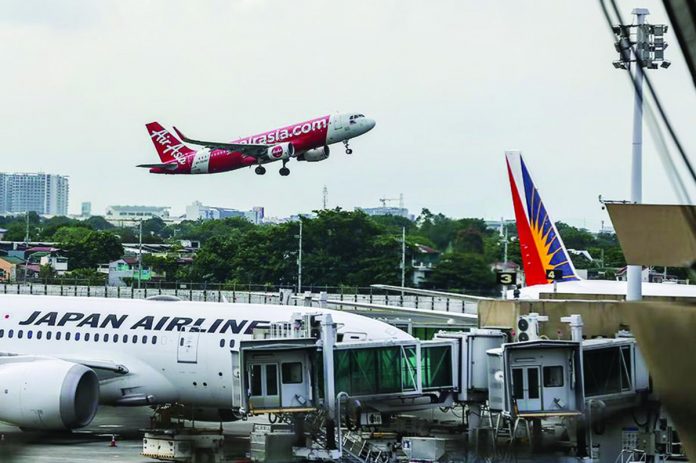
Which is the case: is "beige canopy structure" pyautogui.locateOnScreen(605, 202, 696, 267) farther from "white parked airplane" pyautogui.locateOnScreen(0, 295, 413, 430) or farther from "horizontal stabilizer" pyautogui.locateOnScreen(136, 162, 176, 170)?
"horizontal stabilizer" pyautogui.locateOnScreen(136, 162, 176, 170)

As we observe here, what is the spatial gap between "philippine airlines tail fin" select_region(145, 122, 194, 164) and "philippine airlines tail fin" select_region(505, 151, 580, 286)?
192 ft

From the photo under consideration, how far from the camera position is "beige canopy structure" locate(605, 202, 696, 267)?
7849 millimetres

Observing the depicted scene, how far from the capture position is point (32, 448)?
7477 millimetres

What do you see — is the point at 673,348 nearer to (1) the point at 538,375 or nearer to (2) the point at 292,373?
(1) the point at 538,375

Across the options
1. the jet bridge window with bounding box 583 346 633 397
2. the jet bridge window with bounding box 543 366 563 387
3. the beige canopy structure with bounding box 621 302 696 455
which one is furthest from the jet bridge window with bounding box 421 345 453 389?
the beige canopy structure with bounding box 621 302 696 455

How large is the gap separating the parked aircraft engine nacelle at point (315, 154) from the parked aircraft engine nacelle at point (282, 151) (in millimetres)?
964

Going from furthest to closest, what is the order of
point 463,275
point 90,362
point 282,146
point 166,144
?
point 166,144, point 282,146, point 90,362, point 463,275

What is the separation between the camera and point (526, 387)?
28312 millimetres

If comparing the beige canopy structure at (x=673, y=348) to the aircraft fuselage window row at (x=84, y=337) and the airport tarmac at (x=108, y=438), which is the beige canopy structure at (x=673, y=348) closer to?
the airport tarmac at (x=108, y=438)

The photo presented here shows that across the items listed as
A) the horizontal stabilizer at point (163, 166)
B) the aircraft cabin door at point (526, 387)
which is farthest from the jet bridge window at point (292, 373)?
the horizontal stabilizer at point (163, 166)

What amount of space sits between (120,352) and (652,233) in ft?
120

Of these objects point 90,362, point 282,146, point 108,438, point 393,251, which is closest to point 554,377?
point 393,251

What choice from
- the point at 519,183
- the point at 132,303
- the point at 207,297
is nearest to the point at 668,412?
the point at 132,303

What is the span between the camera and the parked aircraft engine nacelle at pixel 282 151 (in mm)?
94625
